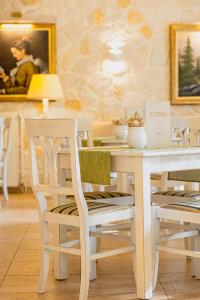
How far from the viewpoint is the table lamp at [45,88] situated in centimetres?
751

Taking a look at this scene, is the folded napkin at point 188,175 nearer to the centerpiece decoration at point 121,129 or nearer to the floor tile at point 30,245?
the floor tile at point 30,245

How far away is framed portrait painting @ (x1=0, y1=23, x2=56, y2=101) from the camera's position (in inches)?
311

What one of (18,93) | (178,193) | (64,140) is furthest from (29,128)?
(18,93)

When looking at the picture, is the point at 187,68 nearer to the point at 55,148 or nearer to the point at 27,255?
the point at 27,255

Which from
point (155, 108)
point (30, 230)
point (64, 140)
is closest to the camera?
point (64, 140)

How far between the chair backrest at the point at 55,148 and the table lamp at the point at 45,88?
4180 millimetres

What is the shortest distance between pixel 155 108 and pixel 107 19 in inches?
179

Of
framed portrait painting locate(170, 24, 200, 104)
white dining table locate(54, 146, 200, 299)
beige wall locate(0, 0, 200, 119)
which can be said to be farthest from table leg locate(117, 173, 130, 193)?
framed portrait painting locate(170, 24, 200, 104)

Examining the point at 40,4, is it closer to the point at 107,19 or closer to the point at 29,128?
the point at 107,19

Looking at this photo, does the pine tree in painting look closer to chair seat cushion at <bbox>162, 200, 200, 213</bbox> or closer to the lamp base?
the lamp base

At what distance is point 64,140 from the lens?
10.5 ft

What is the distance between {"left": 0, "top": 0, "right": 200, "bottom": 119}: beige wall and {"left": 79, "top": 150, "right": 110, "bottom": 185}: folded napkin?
4.65m

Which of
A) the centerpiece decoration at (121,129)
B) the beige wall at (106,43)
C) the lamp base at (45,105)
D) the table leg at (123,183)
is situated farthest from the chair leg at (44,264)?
the beige wall at (106,43)

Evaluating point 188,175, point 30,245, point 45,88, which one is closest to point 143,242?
point 188,175
